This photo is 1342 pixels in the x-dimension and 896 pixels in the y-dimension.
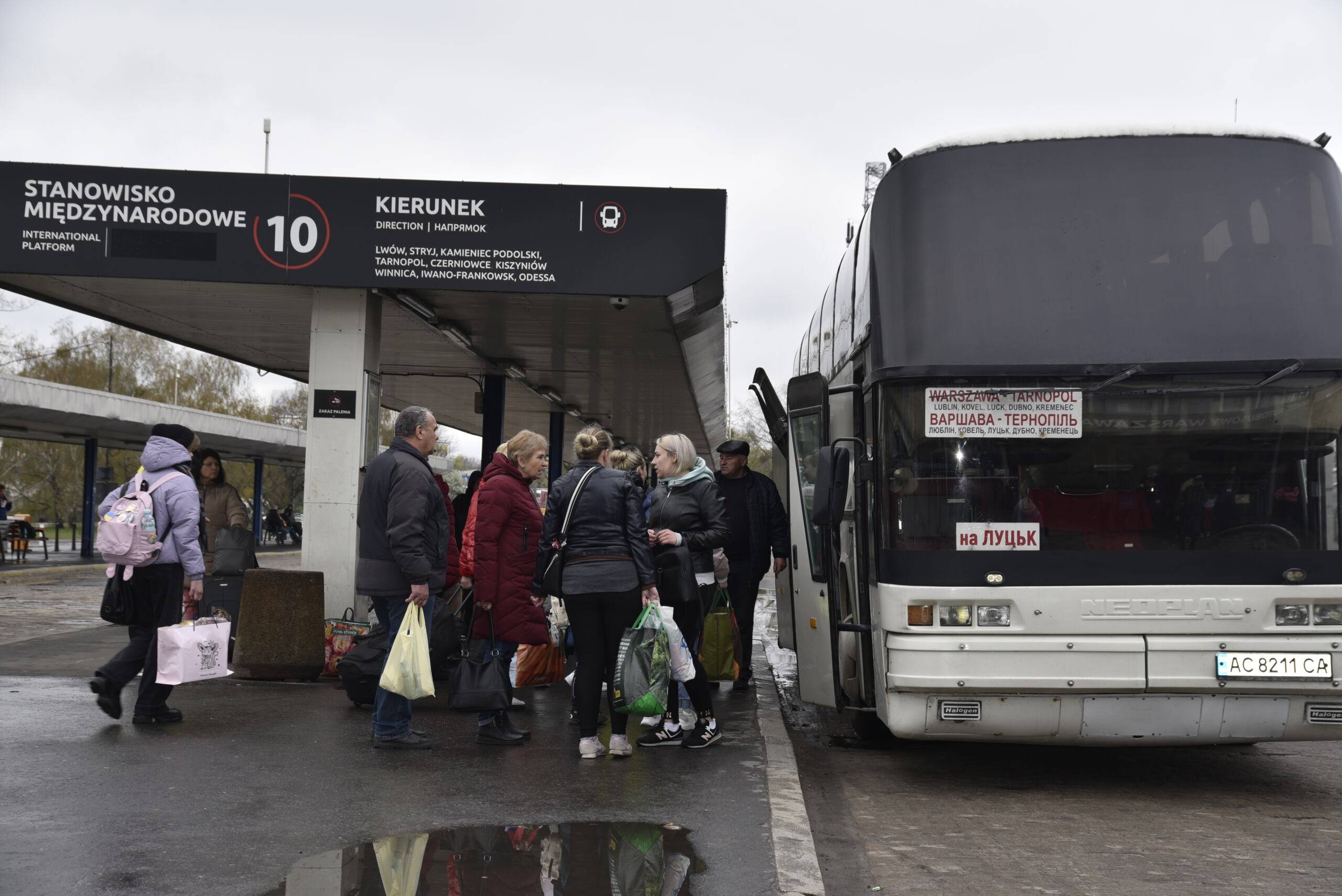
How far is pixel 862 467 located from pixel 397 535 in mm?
2573

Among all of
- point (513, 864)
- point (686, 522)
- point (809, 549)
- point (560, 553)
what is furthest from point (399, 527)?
point (809, 549)

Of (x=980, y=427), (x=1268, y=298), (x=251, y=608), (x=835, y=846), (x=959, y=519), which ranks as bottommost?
(x=835, y=846)

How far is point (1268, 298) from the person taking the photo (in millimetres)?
6453

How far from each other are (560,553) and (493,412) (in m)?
11.5

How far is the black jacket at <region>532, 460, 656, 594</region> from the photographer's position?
23.2ft

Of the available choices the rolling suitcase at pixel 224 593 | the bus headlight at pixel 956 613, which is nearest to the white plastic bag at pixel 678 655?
the bus headlight at pixel 956 613

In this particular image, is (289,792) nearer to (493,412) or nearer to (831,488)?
(831,488)

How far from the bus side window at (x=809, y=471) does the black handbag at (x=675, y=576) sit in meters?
0.80

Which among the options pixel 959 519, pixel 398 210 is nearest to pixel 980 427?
pixel 959 519

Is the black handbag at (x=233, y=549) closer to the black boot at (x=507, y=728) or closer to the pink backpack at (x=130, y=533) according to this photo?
the pink backpack at (x=130, y=533)

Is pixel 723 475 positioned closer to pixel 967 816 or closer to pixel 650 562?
pixel 650 562

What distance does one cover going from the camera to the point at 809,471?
8.25 meters

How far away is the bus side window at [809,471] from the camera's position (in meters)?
7.93

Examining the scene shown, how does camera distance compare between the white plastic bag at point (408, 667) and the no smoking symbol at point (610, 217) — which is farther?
the no smoking symbol at point (610, 217)
